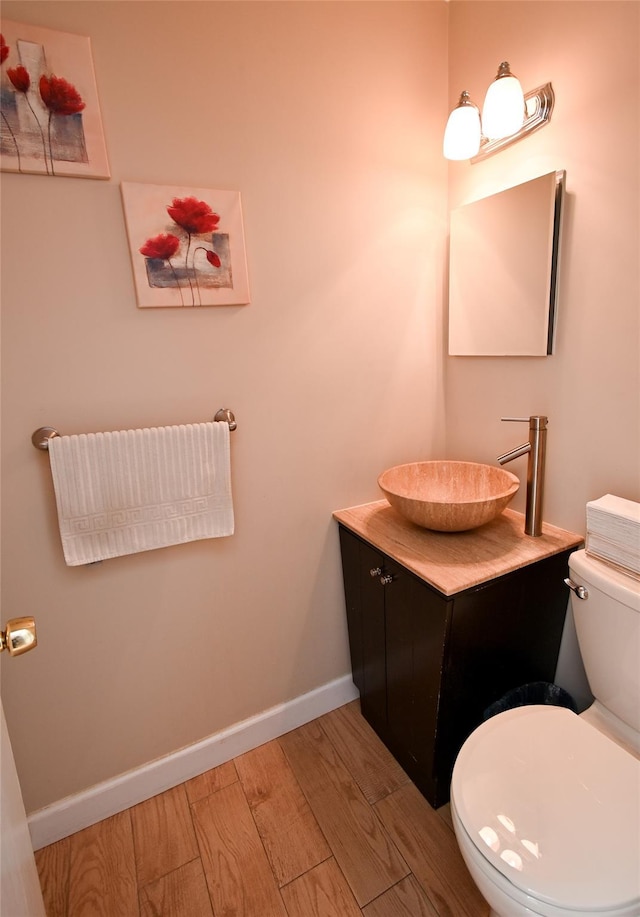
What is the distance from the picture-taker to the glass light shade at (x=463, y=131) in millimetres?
1151

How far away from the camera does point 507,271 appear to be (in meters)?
1.30

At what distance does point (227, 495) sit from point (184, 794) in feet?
3.20

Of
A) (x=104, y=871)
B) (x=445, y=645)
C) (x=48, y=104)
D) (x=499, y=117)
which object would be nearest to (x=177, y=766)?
(x=104, y=871)

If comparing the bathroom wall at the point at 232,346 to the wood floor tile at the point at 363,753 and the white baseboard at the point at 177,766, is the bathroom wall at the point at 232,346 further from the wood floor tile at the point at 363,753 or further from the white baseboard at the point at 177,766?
the wood floor tile at the point at 363,753

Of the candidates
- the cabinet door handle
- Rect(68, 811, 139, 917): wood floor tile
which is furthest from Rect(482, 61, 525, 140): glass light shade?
Rect(68, 811, 139, 917): wood floor tile

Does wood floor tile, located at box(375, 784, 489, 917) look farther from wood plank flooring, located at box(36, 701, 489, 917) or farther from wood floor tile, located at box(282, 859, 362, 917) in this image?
wood floor tile, located at box(282, 859, 362, 917)

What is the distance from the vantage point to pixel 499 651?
1.18m

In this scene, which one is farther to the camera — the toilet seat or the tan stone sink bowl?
the tan stone sink bowl

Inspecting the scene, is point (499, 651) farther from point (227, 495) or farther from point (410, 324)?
point (410, 324)

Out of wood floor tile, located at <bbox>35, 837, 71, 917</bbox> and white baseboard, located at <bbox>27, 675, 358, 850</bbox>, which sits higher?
white baseboard, located at <bbox>27, 675, 358, 850</bbox>

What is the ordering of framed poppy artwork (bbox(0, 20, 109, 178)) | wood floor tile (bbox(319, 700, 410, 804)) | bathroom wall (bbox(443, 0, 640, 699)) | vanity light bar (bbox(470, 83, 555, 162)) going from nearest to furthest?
framed poppy artwork (bbox(0, 20, 109, 178)) → bathroom wall (bbox(443, 0, 640, 699)) → vanity light bar (bbox(470, 83, 555, 162)) → wood floor tile (bbox(319, 700, 410, 804))

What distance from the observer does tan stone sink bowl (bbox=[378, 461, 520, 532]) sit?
1.17 m

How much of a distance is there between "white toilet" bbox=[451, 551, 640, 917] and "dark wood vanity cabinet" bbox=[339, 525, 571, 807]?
0.13m

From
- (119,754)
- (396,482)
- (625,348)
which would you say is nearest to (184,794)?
(119,754)
